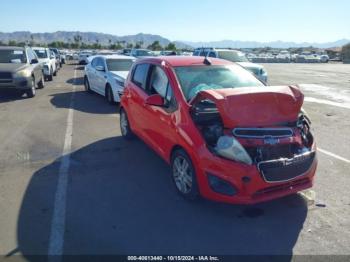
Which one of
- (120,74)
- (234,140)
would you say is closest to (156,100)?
(234,140)

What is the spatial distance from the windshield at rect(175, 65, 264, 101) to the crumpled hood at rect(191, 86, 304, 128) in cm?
53

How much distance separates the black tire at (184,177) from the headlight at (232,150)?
0.47 meters

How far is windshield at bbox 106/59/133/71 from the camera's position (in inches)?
456

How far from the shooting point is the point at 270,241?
11.5 feet

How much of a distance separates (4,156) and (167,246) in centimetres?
400

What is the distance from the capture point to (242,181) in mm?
3670

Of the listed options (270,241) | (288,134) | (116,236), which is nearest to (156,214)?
(116,236)

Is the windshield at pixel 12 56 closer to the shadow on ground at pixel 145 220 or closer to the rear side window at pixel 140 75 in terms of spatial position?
the rear side window at pixel 140 75

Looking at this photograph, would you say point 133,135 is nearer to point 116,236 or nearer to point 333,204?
point 116,236

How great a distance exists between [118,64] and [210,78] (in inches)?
293

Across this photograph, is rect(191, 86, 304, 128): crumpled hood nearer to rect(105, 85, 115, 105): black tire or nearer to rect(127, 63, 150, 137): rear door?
rect(127, 63, 150, 137): rear door

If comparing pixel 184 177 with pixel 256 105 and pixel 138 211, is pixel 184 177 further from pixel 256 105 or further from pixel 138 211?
pixel 256 105

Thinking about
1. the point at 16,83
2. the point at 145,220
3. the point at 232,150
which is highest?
the point at 232,150

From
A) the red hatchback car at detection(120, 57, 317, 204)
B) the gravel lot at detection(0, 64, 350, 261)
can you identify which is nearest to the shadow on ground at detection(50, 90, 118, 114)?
the gravel lot at detection(0, 64, 350, 261)
